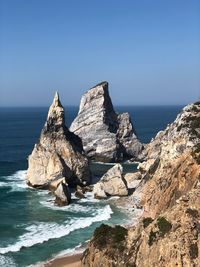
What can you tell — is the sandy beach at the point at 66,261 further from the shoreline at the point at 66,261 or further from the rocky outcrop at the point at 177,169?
the rocky outcrop at the point at 177,169

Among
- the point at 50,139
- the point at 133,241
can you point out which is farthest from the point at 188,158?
the point at 50,139

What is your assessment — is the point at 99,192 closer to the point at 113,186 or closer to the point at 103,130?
the point at 113,186

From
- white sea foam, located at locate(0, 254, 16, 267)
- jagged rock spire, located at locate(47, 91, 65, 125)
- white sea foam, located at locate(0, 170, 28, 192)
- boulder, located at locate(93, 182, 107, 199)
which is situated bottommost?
white sea foam, located at locate(0, 254, 16, 267)

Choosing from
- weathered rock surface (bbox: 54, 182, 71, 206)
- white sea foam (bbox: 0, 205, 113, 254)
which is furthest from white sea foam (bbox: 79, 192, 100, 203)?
white sea foam (bbox: 0, 205, 113, 254)

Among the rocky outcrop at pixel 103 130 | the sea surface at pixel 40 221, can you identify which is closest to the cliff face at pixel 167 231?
the sea surface at pixel 40 221

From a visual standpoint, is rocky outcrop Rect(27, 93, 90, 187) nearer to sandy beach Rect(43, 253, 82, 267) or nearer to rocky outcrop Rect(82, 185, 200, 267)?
sandy beach Rect(43, 253, 82, 267)

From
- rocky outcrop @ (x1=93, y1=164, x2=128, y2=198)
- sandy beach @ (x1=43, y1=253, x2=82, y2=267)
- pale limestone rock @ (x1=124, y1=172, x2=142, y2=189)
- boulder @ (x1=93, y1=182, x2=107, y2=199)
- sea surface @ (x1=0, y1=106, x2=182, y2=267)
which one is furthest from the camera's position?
pale limestone rock @ (x1=124, y1=172, x2=142, y2=189)

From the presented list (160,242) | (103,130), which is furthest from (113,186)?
(160,242)
